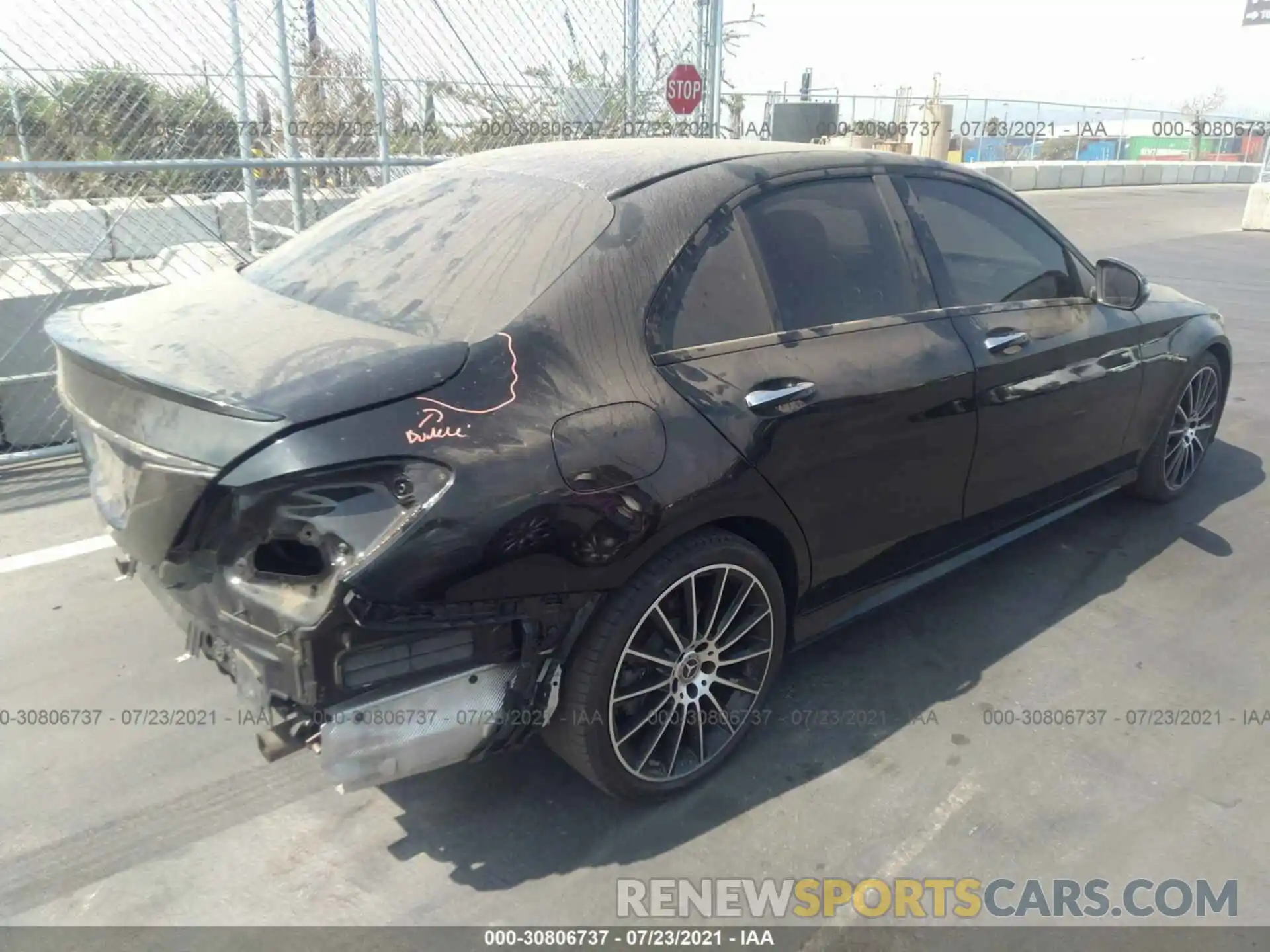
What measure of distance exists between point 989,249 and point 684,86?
534 cm

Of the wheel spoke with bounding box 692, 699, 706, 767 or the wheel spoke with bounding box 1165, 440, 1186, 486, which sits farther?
the wheel spoke with bounding box 1165, 440, 1186, 486

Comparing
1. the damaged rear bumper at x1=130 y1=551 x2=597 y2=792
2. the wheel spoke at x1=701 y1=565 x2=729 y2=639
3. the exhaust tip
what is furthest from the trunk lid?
the wheel spoke at x1=701 y1=565 x2=729 y2=639

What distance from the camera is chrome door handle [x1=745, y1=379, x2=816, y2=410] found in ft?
9.18

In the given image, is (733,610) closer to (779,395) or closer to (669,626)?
(669,626)

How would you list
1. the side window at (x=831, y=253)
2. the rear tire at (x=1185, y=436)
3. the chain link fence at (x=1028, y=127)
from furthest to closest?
the chain link fence at (x=1028, y=127)
the rear tire at (x=1185, y=436)
the side window at (x=831, y=253)

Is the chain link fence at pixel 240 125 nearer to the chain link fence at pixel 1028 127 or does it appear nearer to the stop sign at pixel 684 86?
the stop sign at pixel 684 86

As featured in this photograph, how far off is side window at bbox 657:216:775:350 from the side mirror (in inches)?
80.7

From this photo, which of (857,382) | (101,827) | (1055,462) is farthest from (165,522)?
(1055,462)

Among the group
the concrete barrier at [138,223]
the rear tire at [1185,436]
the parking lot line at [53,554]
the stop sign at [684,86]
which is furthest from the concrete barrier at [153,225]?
the rear tire at [1185,436]

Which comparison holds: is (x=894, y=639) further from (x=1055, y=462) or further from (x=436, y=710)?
(x=436, y=710)

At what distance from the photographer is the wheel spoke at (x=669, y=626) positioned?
2.67 meters

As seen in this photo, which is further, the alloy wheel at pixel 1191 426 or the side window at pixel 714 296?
the alloy wheel at pixel 1191 426

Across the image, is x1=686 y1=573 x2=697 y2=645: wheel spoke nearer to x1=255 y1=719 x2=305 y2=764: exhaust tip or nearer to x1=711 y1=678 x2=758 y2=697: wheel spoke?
x1=711 y1=678 x2=758 y2=697: wheel spoke

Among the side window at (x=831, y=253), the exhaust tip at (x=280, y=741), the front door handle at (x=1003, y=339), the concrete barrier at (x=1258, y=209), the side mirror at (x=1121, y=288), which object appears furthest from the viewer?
the concrete barrier at (x=1258, y=209)
